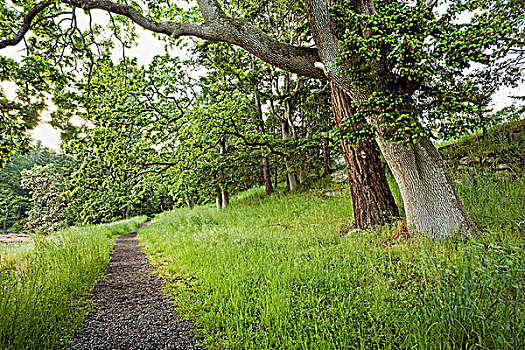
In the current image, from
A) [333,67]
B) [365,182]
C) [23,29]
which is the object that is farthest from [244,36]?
[23,29]

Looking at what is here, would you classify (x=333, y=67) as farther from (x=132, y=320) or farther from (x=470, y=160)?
(x=470, y=160)

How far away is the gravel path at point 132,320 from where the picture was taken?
9.07 ft

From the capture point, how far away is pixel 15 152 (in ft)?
12.1

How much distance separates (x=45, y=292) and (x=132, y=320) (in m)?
1.38

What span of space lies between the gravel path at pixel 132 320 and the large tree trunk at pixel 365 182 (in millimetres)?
4028

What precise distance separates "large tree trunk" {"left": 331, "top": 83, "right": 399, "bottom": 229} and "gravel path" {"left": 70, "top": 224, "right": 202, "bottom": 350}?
13.2 ft

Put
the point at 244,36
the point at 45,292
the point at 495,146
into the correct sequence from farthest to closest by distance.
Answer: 1. the point at 495,146
2. the point at 244,36
3. the point at 45,292

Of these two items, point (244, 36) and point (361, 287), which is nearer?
point (361, 287)

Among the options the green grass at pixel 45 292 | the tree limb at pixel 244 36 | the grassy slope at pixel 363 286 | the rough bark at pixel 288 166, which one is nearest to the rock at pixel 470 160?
the grassy slope at pixel 363 286

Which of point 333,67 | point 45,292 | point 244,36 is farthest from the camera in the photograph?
point 244,36

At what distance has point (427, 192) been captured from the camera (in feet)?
13.9

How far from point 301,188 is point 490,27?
27.9 ft

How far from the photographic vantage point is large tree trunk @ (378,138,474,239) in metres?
4.01

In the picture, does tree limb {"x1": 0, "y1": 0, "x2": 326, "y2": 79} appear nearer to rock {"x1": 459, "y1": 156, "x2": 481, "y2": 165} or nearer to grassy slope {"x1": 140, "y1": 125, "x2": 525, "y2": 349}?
grassy slope {"x1": 140, "y1": 125, "x2": 525, "y2": 349}
